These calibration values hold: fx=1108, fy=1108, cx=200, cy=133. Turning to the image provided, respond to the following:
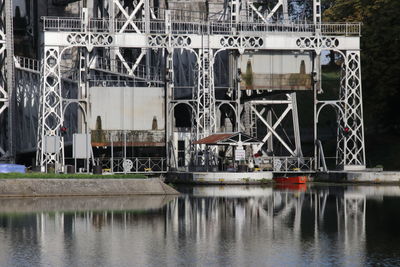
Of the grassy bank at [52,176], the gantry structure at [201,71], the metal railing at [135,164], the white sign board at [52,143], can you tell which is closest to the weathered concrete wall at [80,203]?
the grassy bank at [52,176]

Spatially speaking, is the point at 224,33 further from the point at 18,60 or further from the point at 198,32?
the point at 18,60

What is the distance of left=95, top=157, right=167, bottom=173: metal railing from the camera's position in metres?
93.2

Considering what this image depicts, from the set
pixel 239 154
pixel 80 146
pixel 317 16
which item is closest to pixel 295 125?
pixel 317 16

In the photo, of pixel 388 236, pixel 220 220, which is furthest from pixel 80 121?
pixel 388 236

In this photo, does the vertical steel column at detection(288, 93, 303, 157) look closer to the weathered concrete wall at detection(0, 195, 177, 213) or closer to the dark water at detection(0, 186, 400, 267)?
the dark water at detection(0, 186, 400, 267)

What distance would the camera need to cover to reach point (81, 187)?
223 ft

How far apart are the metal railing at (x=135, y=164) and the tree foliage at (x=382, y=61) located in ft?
79.1

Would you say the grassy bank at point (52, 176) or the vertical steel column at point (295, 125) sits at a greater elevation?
the vertical steel column at point (295, 125)

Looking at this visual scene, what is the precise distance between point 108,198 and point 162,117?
30.7 meters

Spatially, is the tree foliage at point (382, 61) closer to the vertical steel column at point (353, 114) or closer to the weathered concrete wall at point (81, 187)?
the vertical steel column at point (353, 114)

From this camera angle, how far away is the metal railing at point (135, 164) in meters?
93.2

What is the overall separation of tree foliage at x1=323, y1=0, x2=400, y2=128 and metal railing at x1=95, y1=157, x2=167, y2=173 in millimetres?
24100

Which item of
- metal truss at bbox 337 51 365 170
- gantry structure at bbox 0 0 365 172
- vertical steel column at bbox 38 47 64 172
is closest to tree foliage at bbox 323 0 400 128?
gantry structure at bbox 0 0 365 172

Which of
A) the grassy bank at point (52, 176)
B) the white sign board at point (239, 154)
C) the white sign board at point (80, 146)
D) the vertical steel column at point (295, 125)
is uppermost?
the vertical steel column at point (295, 125)
